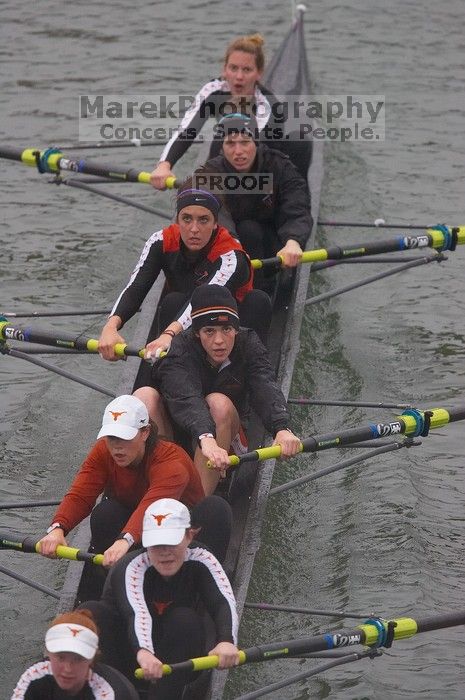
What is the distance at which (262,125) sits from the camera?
9312 mm

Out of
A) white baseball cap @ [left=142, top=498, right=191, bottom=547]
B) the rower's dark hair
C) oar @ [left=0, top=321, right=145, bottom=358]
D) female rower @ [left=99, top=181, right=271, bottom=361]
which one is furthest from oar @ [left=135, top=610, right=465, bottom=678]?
the rower's dark hair

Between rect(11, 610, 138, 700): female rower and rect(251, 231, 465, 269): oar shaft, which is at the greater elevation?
rect(251, 231, 465, 269): oar shaft

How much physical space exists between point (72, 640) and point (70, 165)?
5.16 meters

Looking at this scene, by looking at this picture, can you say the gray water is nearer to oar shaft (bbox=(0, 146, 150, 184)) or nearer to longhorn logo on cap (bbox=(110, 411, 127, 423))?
oar shaft (bbox=(0, 146, 150, 184))

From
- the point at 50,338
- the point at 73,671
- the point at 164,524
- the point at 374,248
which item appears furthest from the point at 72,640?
the point at 374,248

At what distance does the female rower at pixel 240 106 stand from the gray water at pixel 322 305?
1.23 metres

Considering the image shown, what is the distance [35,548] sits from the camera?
5918mm

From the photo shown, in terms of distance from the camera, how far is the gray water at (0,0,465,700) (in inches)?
274

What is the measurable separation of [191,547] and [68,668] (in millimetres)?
878

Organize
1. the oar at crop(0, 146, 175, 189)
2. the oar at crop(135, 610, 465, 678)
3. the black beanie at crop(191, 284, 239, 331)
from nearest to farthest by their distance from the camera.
Answer: 1. the oar at crop(135, 610, 465, 678)
2. the black beanie at crop(191, 284, 239, 331)
3. the oar at crop(0, 146, 175, 189)

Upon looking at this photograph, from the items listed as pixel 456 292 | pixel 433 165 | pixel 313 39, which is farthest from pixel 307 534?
pixel 313 39

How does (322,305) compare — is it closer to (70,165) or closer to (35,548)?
(70,165)

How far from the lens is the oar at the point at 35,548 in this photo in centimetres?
578

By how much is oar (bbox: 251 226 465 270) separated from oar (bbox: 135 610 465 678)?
268cm
